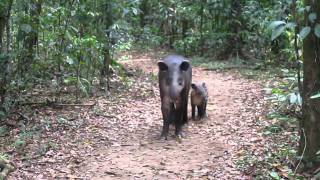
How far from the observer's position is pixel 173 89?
7285mm

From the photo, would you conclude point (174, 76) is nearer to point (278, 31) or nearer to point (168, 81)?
point (168, 81)

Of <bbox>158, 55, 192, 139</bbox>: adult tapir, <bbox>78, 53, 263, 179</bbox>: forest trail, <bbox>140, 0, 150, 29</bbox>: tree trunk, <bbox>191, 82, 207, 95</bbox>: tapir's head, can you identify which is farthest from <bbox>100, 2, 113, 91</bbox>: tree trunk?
<bbox>140, 0, 150, 29</bbox>: tree trunk

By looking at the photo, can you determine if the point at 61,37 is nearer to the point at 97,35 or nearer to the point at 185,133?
the point at 97,35

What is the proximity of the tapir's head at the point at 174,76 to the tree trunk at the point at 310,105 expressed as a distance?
8.06ft

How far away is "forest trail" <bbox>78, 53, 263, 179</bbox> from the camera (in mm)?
6043

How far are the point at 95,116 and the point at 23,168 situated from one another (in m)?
2.64

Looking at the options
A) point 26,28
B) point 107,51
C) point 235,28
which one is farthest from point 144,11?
point 26,28

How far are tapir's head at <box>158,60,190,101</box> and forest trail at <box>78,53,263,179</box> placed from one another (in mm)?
752

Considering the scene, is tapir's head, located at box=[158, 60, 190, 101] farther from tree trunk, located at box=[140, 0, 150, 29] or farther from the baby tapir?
tree trunk, located at box=[140, 0, 150, 29]

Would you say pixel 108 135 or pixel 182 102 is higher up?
pixel 182 102

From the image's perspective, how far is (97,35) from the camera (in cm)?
1084

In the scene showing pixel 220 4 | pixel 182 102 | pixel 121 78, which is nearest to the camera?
pixel 182 102

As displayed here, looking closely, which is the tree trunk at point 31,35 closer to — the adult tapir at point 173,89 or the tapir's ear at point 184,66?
the adult tapir at point 173,89

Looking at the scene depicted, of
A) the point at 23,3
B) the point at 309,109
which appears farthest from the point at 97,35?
the point at 309,109
